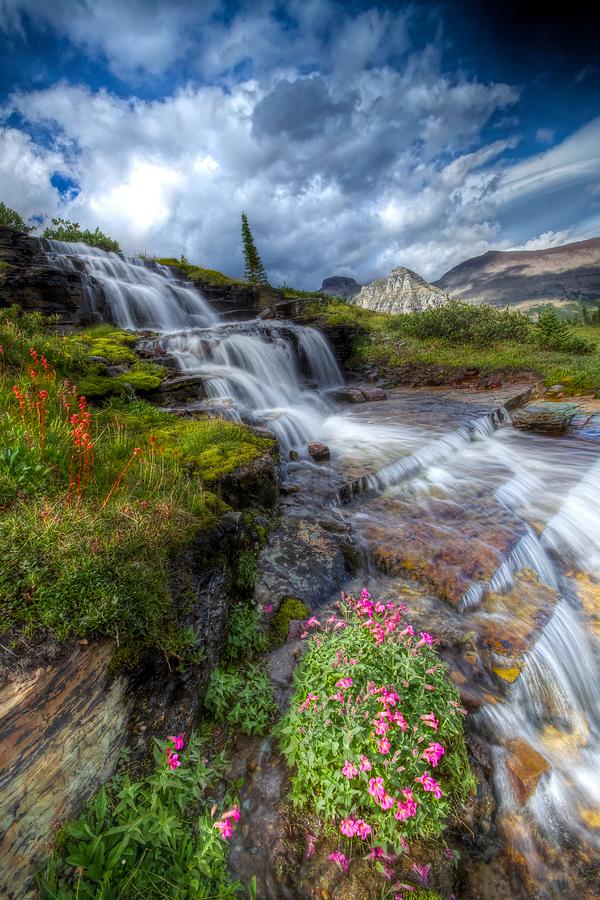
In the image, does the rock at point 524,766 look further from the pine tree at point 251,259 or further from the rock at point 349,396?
the pine tree at point 251,259

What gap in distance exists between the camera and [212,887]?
206 cm

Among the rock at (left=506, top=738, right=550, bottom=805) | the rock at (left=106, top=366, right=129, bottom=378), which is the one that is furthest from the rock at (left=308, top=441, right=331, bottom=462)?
the rock at (left=506, top=738, right=550, bottom=805)

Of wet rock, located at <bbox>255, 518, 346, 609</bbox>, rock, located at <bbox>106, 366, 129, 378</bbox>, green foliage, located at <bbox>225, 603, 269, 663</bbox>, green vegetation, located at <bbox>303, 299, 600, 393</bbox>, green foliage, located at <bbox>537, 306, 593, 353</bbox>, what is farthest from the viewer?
green foliage, located at <bbox>537, 306, 593, 353</bbox>

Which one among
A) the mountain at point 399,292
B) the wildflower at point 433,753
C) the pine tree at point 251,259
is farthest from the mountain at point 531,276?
the wildflower at point 433,753

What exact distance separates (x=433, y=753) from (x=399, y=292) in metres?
118

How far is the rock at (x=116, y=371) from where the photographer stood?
9.34m

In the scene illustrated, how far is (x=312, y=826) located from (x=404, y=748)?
2.84 ft

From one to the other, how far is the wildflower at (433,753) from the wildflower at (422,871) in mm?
574

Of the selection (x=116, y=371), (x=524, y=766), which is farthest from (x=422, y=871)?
(x=116, y=371)

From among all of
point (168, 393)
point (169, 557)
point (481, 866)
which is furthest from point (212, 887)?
point (168, 393)

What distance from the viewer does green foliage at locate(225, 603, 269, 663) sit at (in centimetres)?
361

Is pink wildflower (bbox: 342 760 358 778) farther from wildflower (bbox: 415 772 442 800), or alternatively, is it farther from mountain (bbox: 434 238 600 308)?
mountain (bbox: 434 238 600 308)

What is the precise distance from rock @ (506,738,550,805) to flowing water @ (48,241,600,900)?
10 mm

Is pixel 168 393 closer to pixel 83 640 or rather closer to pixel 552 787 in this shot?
pixel 83 640
